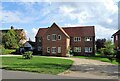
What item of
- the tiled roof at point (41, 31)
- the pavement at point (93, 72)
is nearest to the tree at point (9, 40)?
the tiled roof at point (41, 31)

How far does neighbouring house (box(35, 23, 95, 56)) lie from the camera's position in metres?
61.4

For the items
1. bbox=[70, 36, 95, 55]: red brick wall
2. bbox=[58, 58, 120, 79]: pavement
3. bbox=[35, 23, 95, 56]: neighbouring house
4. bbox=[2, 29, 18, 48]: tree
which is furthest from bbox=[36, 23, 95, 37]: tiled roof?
bbox=[58, 58, 120, 79]: pavement

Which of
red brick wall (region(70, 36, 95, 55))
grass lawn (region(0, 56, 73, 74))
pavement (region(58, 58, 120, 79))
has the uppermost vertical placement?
red brick wall (region(70, 36, 95, 55))

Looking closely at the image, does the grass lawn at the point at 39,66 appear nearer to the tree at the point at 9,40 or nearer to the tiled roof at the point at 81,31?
the tiled roof at the point at 81,31

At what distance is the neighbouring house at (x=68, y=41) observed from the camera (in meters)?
61.4

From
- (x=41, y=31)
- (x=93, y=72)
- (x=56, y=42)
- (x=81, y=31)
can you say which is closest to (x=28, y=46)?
(x=41, y=31)

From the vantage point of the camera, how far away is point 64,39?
2410 inches

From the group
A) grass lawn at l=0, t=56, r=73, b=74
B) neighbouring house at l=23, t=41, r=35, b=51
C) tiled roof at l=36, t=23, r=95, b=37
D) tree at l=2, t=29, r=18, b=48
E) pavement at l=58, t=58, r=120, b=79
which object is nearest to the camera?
pavement at l=58, t=58, r=120, b=79

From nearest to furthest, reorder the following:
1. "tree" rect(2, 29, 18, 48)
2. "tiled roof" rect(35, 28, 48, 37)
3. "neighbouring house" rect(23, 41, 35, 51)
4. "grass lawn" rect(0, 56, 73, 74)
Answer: "grass lawn" rect(0, 56, 73, 74) → "tiled roof" rect(35, 28, 48, 37) → "tree" rect(2, 29, 18, 48) → "neighbouring house" rect(23, 41, 35, 51)

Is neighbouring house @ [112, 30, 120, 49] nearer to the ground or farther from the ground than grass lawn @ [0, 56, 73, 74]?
farther from the ground

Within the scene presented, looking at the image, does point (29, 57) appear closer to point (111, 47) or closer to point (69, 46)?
point (111, 47)

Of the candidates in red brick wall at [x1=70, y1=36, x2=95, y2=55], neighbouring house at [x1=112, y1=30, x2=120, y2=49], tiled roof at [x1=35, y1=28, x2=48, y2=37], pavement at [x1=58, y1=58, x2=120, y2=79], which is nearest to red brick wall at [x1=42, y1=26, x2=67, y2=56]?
red brick wall at [x1=70, y1=36, x2=95, y2=55]

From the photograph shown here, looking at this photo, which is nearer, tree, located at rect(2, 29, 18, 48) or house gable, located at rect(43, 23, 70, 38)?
house gable, located at rect(43, 23, 70, 38)

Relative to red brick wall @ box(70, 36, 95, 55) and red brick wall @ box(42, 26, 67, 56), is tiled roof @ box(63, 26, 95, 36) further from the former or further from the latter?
red brick wall @ box(42, 26, 67, 56)
